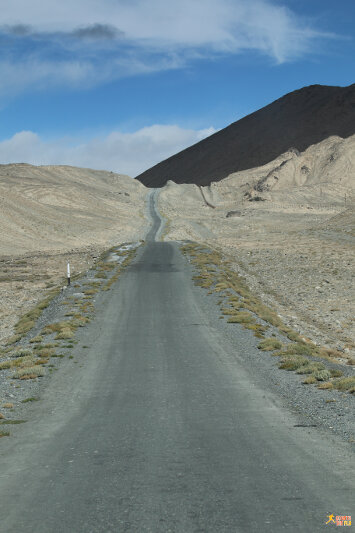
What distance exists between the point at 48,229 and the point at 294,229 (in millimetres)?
36077

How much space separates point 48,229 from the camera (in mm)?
78938

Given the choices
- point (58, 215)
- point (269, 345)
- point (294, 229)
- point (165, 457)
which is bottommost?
point (269, 345)

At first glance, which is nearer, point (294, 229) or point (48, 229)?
point (48, 229)

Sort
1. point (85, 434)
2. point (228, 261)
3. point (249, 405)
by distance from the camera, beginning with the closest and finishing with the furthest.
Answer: point (85, 434) < point (249, 405) < point (228, 261)

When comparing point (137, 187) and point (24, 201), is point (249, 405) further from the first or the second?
point (137, 187)

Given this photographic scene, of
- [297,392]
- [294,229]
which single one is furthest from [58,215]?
[297,392]

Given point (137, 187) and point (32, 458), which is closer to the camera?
point (32, 458)

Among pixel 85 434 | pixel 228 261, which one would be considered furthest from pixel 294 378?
pixel 228 261

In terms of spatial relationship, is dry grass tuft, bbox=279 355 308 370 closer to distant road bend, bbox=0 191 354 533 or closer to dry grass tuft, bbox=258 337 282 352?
distant road bend, bbox=0 191 354 533

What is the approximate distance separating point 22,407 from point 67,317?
11.3 meters

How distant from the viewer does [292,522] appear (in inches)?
246

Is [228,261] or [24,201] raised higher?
[24,201]

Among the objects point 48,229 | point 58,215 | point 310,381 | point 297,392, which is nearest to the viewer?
point 297,392

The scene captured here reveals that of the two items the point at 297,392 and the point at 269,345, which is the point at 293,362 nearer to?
the point at 297,392
